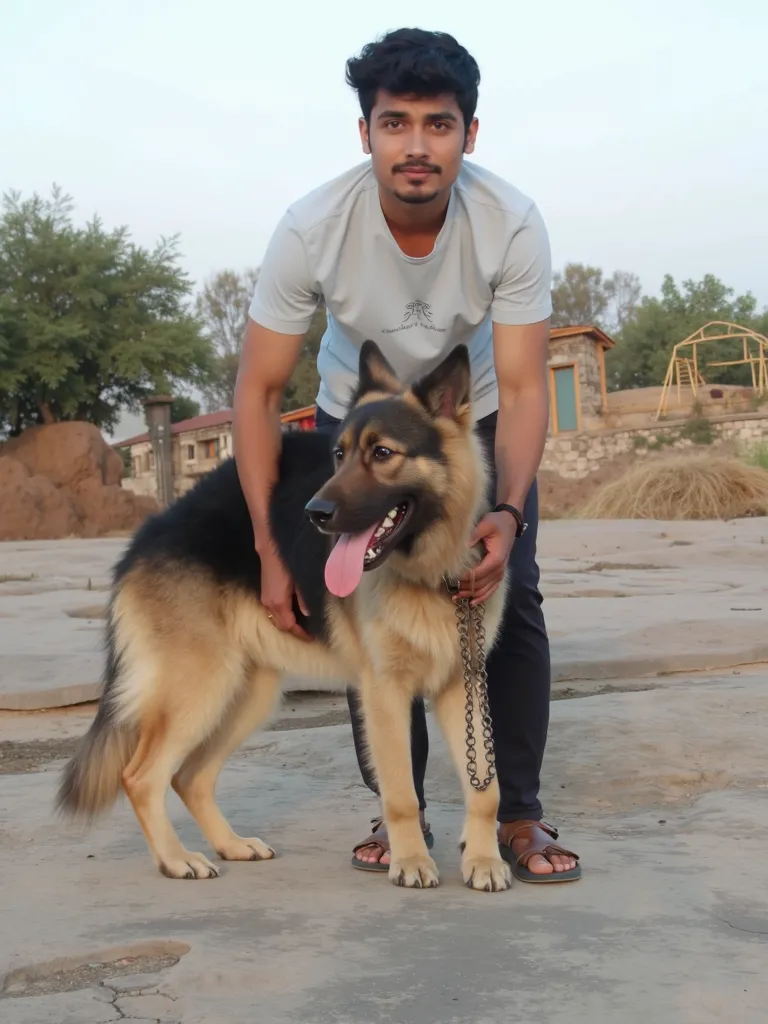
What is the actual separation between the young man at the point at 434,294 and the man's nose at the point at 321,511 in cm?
55

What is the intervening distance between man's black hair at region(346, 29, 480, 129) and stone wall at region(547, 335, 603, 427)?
111ft

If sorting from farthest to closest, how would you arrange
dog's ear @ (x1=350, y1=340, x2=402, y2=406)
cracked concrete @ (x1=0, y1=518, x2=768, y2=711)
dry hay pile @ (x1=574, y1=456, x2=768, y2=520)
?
dry hay pile @ (x1=574, y1=456, x2=768, y2=520), cracked concrete @ (x1=0, y1=518, x2=768, y2=711), dog's ear @ (x1=350, y1=340, x2=402, y2=406)

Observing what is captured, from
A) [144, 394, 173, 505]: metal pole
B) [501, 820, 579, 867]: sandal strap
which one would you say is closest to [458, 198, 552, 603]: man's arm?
[501, 820, 579, 867]: sandal strap

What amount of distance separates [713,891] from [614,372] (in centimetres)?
5120

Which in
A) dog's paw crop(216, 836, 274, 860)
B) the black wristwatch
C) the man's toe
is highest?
the black wristwatch

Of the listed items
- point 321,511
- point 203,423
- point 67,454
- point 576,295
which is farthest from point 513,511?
point 576,295

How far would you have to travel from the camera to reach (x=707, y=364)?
41.4 m

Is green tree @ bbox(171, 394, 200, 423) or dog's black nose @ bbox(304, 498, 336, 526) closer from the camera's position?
dog's black nose @ bbox(304, 498, 336, 526)

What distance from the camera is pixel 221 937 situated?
2.72 m

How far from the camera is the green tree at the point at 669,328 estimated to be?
49.3m

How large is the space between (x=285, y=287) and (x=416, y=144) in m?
0.63

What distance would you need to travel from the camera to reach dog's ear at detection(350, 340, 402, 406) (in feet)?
11.6

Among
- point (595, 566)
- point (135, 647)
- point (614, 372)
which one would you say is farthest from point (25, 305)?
point (614, 372)

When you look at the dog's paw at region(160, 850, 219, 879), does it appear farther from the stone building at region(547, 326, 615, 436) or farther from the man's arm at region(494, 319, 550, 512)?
the stone building at region(547, 326, 615, 436)
